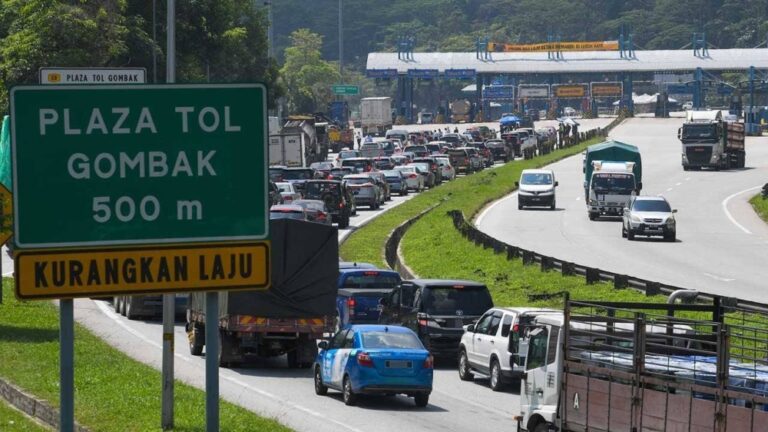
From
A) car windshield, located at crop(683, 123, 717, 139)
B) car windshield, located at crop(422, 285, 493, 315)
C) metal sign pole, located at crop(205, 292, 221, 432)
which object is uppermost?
metal sign pole, located at crop(205, 292, 221, 432)

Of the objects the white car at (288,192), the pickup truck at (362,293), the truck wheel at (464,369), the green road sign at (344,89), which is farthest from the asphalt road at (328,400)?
the green road sign at (344,89)

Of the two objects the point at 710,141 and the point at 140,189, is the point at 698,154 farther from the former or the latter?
the point at 140,189

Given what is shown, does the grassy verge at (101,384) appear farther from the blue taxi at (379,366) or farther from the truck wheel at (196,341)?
the blue taxi at (379,366)

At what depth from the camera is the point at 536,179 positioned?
6881 centimetres

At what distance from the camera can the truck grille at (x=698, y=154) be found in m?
88.0

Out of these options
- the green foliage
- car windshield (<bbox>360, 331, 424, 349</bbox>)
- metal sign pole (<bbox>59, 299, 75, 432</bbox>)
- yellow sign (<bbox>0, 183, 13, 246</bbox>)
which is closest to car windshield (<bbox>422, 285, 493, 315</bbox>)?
car windshield (<bbox>360, 331, 424, 349</bbox>)

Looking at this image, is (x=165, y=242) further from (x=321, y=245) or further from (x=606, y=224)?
(x=606, y=224)

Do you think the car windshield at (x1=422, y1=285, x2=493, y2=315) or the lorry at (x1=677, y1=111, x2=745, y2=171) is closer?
the car windshield at (x1=422, y1=285, x2=493, y2=315)

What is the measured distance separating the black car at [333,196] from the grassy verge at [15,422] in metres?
37.2

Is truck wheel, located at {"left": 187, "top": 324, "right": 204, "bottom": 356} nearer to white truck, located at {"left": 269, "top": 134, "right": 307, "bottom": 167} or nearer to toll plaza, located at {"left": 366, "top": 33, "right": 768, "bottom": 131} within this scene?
white truck, located at {"left": 269, "top": 134, "right": 307, "bottom": 167}

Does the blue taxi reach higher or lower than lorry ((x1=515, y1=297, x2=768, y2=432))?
lower

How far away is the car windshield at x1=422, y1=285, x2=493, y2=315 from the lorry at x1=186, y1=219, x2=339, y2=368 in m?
2.02

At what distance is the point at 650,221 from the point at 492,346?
2932 centimetres

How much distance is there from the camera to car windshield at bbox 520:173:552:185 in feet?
225
